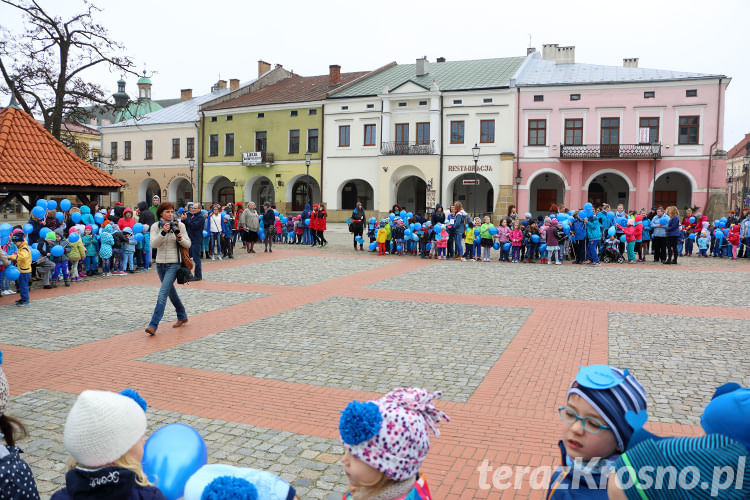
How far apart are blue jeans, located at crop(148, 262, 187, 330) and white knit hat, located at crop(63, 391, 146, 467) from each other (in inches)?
267

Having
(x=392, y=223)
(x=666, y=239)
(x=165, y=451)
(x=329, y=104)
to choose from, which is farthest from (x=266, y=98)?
(x=165, y=451)

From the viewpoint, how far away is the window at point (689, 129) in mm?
36669

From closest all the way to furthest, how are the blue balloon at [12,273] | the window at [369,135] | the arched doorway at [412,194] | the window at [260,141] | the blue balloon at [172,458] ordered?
1. the blue balloon at [172,458]
2. the blue balloon at [12,273]
3. the window at [369,135]
4. the arched doorway at [412,194]
5. the window at [260,141]

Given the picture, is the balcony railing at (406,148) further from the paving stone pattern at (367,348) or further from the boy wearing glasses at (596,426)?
the boy wearing glasses at (596,426)

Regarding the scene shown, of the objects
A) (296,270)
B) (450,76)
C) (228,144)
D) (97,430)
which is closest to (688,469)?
(97,430)

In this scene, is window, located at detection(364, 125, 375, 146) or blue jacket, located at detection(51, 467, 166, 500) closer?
blue jacket, located at detection(51, 467, 166, 500)

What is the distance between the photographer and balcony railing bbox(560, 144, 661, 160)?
122 ft

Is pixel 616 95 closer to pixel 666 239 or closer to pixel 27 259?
pixel 666 239

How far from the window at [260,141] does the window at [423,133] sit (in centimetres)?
1342

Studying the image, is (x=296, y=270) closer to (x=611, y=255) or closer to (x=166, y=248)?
(x=166, y=248)

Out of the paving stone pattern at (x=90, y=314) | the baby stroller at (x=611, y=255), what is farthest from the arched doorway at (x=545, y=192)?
the paving stone pattern at (x=90, y=314)

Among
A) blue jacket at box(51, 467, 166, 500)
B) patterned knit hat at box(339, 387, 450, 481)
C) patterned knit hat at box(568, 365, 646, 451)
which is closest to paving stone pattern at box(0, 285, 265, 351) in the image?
blue jacket at box(51, 467, 166, 500)

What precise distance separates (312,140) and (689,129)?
2661 centimetres

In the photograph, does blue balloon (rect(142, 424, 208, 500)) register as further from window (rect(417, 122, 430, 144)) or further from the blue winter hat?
window (rect(417, 122, 430, 144))
